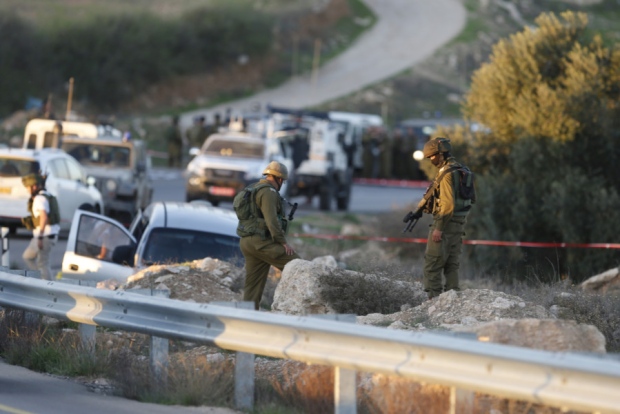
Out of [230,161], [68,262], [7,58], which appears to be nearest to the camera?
[68,262]

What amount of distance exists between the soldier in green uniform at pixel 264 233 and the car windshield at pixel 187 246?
2.55m

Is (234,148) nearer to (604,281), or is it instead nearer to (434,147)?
(604,281)

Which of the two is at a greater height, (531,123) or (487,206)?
(531,123)

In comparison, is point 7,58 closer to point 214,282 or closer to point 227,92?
point 227,92

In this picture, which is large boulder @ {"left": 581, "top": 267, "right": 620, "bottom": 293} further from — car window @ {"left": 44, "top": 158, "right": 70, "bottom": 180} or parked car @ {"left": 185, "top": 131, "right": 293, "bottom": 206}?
parked car @ {"left": 185, "top": 131, "right": 293, "bottom": 206}

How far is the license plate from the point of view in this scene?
27234 mm

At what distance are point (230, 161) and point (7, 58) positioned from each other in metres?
30.3

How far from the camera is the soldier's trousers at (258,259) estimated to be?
37.0ft

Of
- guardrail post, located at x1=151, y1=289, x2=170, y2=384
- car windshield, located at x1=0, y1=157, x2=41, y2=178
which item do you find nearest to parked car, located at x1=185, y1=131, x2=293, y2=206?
car windshield, located at x1=0, y1=157, x2=41, y2=178

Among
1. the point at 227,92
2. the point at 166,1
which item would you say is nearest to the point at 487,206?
the point at 227,92

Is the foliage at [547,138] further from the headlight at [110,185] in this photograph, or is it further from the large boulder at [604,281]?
the headlight at [110,185]

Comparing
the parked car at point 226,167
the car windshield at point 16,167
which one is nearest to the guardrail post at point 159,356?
the car windshield at point 16,167

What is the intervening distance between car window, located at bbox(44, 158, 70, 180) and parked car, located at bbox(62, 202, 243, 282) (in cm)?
613

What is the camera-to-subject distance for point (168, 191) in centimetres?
3416
